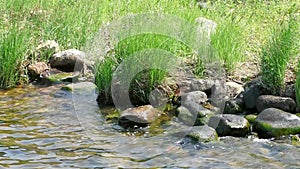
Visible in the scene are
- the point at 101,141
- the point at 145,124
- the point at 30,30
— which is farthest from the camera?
the point at 30,30

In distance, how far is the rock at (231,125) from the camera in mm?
6434

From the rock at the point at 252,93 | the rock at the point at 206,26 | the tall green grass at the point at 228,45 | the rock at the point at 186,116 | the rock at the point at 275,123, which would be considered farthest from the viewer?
the rock at the point at 206,26

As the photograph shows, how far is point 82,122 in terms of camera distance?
7.02 meters

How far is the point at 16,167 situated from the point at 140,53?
2.69m

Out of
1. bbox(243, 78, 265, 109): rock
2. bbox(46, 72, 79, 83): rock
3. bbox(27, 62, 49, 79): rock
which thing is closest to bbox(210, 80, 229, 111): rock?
bbox(243, 78, 265, 109): rock

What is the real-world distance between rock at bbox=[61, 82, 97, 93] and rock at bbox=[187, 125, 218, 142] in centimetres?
250

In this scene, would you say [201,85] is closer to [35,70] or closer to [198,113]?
[198,113]

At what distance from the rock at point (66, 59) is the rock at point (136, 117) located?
2.71 m

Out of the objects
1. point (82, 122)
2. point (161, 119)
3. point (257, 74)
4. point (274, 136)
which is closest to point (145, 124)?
point (161, 119)

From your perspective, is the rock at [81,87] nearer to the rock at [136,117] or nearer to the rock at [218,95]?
the rock at [136,117]

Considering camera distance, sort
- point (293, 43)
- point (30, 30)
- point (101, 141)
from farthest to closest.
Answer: point (30, 30), point (293, 43), point (101, 141)

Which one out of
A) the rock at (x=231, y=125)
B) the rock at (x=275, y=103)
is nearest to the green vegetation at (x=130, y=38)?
the rock at (x=275, y=103)

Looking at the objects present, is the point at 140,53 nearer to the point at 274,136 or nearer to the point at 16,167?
the point at 274,136

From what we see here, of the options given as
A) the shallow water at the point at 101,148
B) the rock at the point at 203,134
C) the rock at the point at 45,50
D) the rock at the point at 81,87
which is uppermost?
the rock at the point at 45,50
